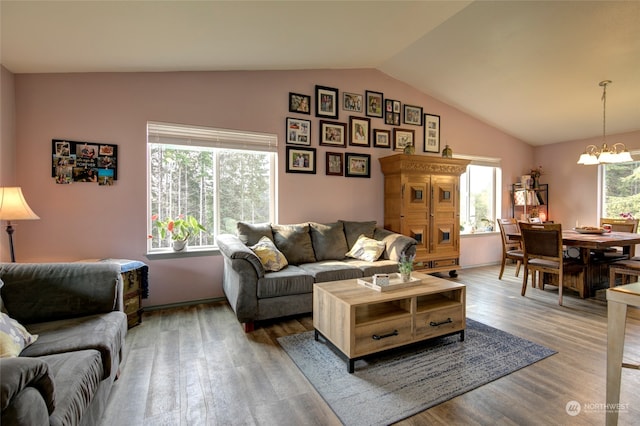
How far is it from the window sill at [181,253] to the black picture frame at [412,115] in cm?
341

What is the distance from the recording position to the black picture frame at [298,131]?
3.86 m

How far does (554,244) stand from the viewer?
11.1 ft

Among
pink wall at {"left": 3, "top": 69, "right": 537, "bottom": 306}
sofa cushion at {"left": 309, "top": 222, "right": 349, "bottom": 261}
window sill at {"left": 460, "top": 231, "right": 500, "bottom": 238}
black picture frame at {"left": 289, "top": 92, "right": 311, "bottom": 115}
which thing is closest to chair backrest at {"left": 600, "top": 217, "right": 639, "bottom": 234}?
window sill at {"left": 460, "top": 231, "right": 500, "bottom": 238}

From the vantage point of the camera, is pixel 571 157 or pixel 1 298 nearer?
pixel 1 298

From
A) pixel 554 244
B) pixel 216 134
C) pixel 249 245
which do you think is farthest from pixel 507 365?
→ pixel 216 134

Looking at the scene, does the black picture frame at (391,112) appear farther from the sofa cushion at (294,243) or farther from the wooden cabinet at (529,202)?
the wooden cabinet at (529,202)

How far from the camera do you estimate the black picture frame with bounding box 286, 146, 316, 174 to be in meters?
3.88

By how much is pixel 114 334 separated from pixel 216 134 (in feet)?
8.02

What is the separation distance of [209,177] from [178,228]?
0.70 m

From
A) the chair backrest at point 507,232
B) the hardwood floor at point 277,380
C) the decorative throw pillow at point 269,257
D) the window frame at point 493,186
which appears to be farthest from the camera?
the window frame at point 493,186

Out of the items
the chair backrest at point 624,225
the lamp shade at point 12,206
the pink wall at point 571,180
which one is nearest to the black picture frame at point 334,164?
the lamp shade at point 12,206

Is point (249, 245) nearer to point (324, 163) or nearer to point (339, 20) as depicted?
point (324, 163)

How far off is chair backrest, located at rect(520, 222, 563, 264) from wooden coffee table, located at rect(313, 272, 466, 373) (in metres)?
1.79

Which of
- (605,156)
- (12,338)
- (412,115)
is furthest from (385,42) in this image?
(12,338)
